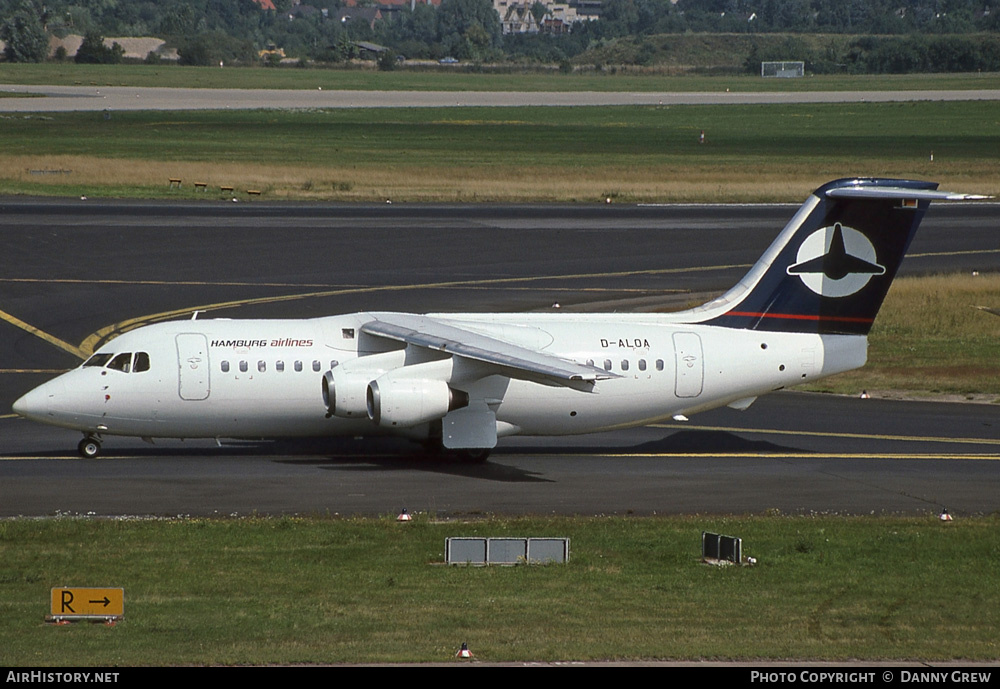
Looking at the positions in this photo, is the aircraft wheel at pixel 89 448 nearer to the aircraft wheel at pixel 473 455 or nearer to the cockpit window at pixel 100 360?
the cockpit window at pixel 100 360

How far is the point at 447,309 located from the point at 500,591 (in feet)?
89.2

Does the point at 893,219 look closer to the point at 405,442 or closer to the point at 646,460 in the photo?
the point at 646,460

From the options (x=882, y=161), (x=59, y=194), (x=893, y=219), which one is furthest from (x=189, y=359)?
(x=882, y=161)

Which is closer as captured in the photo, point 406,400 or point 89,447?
point 406,400

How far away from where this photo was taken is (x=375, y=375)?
29.0 metres

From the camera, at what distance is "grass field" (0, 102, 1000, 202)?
8194 cm

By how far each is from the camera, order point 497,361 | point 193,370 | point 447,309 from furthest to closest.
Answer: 1. point 447,309
2. point 193,370
3. point 497,361

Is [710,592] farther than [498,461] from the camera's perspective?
No

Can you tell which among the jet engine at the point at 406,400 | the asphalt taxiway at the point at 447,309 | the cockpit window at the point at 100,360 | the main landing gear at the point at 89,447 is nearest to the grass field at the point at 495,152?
the asphalt taxiway at the point at 447,309

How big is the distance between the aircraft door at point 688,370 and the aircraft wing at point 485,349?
5.71ft

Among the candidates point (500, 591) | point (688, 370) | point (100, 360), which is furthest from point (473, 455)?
point (500, 591)

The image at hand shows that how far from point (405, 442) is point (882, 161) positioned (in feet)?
236

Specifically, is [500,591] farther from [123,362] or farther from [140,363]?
Answer: [123,362]
